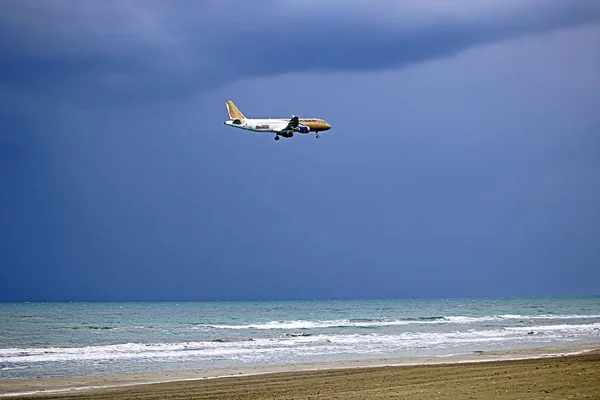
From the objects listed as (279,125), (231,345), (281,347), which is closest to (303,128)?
(279,125)

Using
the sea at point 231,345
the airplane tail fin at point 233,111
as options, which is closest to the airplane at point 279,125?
the airplane tail fin at point 233,111

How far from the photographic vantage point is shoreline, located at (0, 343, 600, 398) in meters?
20.5

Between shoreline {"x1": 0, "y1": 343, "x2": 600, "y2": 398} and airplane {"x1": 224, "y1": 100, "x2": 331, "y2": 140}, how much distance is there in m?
23.3

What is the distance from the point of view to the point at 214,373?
23.4 meters

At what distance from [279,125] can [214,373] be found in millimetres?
28246

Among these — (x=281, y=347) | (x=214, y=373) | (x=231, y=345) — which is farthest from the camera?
(x=231, y=345)

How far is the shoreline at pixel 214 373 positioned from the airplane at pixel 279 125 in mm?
23297

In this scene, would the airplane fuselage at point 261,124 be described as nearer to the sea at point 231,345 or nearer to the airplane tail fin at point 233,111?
the airplane tail fin at point 233,111

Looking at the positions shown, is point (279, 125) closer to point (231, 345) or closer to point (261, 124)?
point (261, 124)

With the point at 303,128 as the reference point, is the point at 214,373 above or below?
below

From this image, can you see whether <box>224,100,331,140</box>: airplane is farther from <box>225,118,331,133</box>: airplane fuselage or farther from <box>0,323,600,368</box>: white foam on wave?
<box>0,323,600,368</box>: white foam on wave

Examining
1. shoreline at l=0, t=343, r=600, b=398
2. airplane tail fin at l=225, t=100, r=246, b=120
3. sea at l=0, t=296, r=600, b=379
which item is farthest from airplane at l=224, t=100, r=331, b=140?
shoreline at l=0, t=343, r=600, b=398

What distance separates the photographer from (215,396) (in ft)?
59.7

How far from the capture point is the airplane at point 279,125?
4947cm
